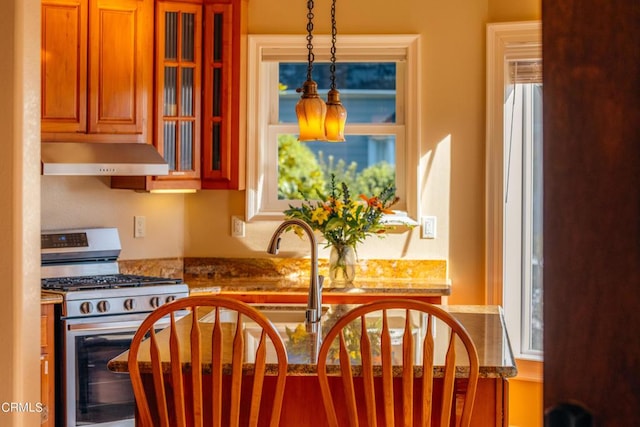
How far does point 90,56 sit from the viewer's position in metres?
4.07

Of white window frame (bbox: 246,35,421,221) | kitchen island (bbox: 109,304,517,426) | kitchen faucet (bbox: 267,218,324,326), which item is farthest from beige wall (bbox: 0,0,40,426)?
white window frame (bbox: 246,35,421,221)

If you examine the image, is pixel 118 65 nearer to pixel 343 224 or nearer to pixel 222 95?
pixel 222 95

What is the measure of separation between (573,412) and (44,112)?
11.8 ft

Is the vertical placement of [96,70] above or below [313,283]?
above

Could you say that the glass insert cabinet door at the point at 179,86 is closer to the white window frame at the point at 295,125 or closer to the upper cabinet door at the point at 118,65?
the upper cabinet door at the point at 118,65

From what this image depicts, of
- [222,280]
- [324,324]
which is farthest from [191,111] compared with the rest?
[324,324]

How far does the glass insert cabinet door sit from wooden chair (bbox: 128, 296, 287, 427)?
207 cm

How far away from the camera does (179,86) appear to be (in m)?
4.35

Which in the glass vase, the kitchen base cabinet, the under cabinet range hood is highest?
the under cabinet range hood

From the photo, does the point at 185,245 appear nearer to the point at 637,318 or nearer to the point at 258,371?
the point at 258,371

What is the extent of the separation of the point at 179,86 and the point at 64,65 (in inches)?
22.9

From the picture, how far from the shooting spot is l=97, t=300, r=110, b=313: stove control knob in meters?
3.71

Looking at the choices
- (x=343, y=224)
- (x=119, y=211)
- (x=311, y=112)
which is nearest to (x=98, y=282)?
(x=119, y=211)

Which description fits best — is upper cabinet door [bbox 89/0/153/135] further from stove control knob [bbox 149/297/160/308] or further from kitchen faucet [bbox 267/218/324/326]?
kitchen faucet [bbox 267/218/324/326]
